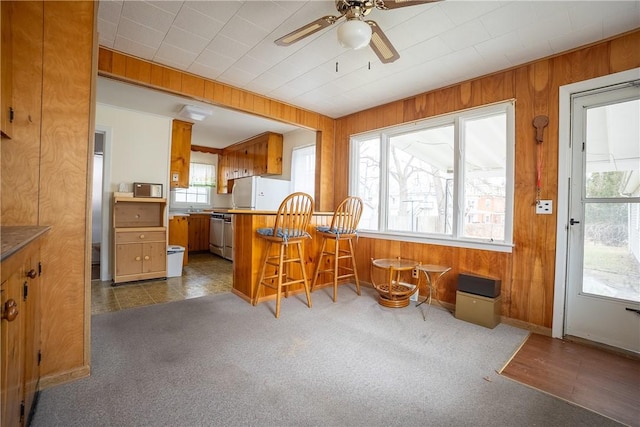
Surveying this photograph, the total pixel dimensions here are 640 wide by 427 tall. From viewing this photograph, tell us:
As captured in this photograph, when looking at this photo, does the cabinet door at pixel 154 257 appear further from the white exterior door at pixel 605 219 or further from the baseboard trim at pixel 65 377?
the white exterior door at pixel 605 219

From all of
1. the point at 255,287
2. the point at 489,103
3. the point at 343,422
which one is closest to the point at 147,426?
the point at 343,422

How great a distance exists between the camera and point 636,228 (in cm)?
212

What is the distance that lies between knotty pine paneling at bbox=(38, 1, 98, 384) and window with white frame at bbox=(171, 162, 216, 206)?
5157mm

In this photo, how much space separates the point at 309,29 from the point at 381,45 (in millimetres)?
478

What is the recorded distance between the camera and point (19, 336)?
108cm

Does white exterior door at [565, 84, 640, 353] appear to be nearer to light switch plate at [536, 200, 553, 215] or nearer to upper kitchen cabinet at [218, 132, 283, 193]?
light switch plate at [536, 200, 553, 215]

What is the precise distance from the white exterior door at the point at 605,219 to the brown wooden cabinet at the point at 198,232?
228 inches

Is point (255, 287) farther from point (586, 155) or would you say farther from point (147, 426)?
point (586, 155)

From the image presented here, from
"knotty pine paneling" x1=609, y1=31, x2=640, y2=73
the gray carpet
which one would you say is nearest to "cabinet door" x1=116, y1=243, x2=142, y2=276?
the gray carpet

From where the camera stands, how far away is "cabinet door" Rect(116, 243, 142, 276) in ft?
11.6

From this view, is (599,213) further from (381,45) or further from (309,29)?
(309,29)

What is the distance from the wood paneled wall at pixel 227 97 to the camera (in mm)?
2568

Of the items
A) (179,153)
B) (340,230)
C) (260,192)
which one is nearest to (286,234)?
(340,230)

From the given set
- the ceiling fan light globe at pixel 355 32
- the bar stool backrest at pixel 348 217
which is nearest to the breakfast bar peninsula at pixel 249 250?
the bar stool backrest at pixel 348 217
